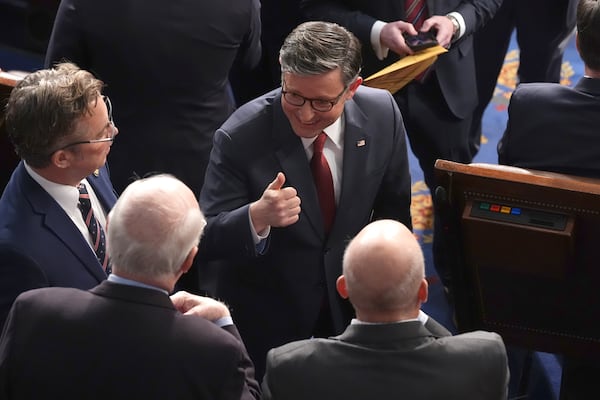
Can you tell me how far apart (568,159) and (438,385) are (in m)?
1.18

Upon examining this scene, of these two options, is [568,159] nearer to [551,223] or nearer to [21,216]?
[551,223]

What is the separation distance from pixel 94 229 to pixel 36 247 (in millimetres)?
246

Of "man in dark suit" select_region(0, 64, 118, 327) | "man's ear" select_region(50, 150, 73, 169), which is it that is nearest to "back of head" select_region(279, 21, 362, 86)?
"man in dark suit" select_region(0, 64, 118, 327)

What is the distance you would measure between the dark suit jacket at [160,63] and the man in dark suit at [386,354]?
1.36 meters

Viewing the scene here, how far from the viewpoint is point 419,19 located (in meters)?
3.81

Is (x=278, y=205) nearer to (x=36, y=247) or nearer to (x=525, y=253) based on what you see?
(x=36, y=247)

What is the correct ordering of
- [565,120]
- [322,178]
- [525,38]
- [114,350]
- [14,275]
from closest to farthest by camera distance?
[114,350]
[14,275]
[322,178]
[565,120]
[525,38]

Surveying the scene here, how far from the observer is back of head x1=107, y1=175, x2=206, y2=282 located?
84.0 inches

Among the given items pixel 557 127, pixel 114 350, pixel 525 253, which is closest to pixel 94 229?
pixel 114 350

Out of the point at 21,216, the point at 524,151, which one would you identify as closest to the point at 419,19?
the point at 524,151

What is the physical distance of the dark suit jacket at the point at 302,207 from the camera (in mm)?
2814

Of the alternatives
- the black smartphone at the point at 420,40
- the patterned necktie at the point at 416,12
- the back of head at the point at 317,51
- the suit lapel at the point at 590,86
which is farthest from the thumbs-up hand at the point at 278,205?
the patterned necktie at the point at 416,12

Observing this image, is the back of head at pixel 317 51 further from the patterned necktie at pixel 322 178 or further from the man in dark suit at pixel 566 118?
the man in dark suit at pixel 566 118

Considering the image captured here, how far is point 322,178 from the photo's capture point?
Result: 2.86 metres
